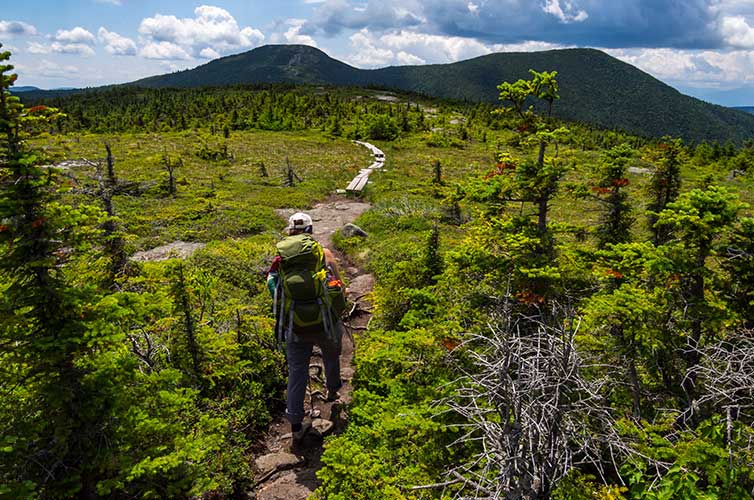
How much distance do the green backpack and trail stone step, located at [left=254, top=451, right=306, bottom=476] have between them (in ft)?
5.50

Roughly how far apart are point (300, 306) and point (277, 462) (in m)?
2.19

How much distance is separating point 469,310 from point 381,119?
2116 inches

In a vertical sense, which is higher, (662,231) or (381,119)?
(381,119)

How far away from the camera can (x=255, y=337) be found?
7.62m

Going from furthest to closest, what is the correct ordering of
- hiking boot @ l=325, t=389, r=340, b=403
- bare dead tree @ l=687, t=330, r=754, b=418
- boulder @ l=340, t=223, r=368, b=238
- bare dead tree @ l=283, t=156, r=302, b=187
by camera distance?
bare dead tree @ l=283, t=156, r=302, b=187, boulder @ l=340, t=223, r=368, b=238, hiking boot @ l=325, t=389, r=340, b=403, bare dead tree @ l=687, t=330, r=754, b=418

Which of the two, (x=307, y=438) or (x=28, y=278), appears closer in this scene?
(x=28, y=278)

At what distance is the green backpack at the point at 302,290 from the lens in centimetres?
541

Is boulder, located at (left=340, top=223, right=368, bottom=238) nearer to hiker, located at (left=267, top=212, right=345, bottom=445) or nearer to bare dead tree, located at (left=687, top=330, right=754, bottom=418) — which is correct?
hiker, located at (left=267, top=212, right=345, bottom=445)

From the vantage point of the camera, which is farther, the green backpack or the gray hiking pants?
the gray hiking pants

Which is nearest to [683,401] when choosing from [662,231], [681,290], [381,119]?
[681,290]

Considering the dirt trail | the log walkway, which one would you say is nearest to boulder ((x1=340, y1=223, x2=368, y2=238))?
the dirt trail

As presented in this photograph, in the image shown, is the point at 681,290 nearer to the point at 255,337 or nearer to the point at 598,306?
the point at 598,306

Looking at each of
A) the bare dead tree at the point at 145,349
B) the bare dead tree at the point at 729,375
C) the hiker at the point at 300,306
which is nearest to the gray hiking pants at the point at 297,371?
the hiker at the point at 300,306

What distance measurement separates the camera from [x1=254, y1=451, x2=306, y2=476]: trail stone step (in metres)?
5.48
